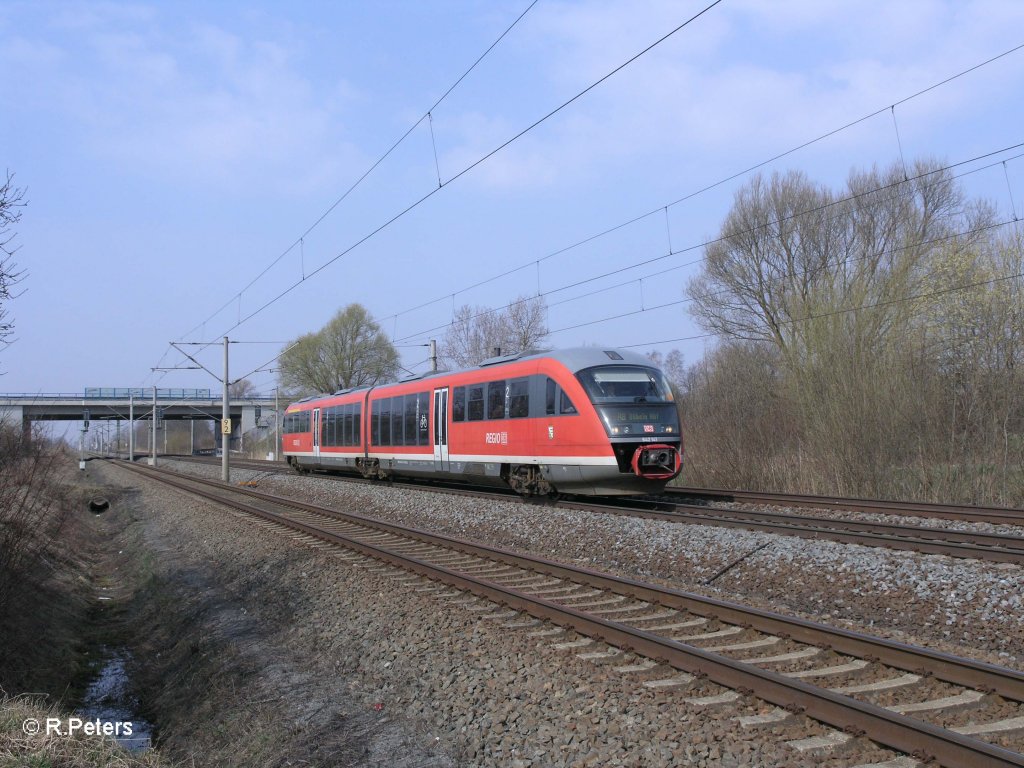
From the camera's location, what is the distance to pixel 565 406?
15.1 meters

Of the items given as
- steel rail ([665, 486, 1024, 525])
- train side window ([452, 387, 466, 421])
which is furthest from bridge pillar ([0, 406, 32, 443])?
steel rail ([665, 486, 1024, 525])

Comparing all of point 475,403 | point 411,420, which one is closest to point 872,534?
point 475,403

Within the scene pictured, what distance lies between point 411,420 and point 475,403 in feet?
13.0

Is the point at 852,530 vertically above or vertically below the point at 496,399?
below

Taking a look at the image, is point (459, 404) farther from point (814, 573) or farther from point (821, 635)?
point (821, 635)

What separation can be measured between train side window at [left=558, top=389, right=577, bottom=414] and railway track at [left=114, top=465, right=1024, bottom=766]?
552 centimetres

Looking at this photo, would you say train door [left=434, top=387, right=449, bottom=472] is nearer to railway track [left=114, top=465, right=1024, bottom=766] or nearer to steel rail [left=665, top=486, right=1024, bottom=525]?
steel rail [left=665, top=486, right=1024, bottom=525]

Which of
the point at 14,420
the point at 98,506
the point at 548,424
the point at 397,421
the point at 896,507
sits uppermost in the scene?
the point at 397,421

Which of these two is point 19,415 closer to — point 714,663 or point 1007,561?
point 714,663

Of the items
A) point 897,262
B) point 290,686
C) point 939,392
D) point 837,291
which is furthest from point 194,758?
point 897,262

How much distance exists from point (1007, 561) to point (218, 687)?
8.09 metres

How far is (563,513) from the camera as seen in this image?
1427 cm

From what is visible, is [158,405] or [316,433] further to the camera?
[158,405]

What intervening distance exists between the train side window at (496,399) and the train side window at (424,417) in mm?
3384
